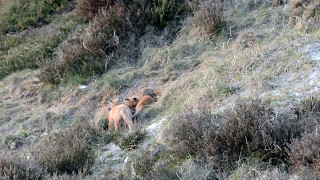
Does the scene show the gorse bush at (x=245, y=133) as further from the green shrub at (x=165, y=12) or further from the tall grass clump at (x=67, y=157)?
the green shrub at (x=165, y=12)

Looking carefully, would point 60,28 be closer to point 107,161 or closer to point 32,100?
point 32,100

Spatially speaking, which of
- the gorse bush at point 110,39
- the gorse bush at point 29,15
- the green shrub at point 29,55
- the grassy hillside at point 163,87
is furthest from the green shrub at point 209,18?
the gorse bush at point 29,15

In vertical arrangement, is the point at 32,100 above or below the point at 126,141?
below

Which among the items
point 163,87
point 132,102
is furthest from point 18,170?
point 163,87

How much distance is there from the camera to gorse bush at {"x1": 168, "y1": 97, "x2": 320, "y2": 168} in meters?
6.07

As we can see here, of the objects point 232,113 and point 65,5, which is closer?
point 232,113

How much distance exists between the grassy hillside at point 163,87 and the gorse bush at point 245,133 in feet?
0.05

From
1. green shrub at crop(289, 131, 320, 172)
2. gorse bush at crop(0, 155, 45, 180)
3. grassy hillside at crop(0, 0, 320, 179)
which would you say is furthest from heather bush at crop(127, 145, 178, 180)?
green shrub at crop(289, 131, 320, 172)

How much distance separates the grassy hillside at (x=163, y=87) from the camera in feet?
20.4

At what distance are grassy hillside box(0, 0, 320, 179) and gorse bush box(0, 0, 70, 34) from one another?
0.04 metres

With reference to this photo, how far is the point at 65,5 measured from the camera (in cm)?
1453

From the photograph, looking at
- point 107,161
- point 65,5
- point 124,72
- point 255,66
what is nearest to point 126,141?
point 107,161

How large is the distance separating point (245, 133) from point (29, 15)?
1025 centimetres

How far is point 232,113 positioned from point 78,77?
5628 mm
